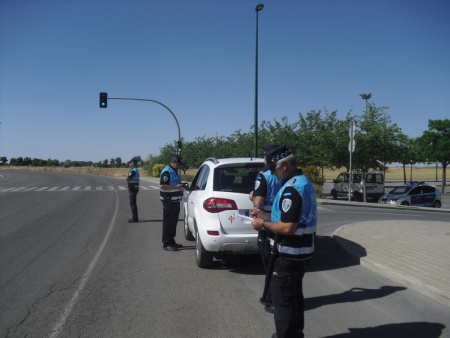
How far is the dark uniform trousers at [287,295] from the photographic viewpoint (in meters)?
3.14

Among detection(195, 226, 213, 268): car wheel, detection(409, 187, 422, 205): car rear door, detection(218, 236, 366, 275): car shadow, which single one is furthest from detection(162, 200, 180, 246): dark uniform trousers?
detection(409, 187, 422, 205): car rear door

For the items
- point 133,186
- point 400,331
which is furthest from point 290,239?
point 133,186

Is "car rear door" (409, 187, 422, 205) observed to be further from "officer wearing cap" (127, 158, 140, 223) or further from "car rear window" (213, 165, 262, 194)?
"car rear window" (213, 165, 262, 194)

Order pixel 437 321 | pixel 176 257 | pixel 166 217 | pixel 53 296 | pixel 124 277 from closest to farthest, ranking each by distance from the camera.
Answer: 1. pixel 437 321
2. pixel 53 296
3. pixel 124 277
4. pixel 176 257
5. pixel 166 217

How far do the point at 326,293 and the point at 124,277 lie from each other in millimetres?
2939

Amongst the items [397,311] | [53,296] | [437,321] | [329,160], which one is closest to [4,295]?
[53,296]

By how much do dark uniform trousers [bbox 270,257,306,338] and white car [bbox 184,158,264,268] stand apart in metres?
2.55

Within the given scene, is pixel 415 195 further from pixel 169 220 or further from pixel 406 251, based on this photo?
pixel 169 220

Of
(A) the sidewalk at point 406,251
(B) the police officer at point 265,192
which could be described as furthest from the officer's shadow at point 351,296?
(B) the police officer at point 265,192

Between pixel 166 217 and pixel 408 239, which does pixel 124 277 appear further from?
pixel 408 239

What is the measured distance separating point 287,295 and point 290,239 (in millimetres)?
437

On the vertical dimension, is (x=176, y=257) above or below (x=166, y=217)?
below

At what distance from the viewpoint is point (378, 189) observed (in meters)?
25.3

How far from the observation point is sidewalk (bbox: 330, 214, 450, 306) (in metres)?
5.43
